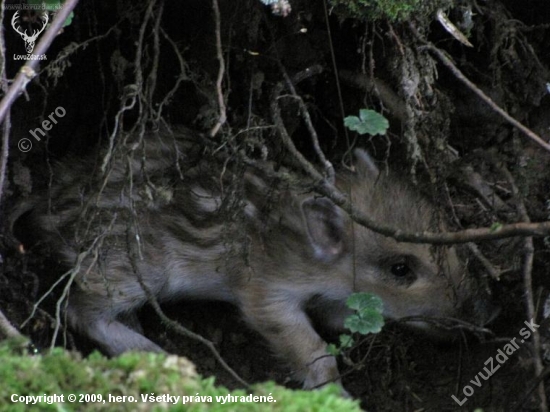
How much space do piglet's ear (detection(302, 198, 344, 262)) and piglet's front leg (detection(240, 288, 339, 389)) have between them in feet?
0.92

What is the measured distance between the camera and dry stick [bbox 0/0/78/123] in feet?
8.16

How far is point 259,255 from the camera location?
4332mm

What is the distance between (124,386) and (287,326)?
7.96ft

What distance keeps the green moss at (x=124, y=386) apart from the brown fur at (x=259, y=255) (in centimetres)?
210

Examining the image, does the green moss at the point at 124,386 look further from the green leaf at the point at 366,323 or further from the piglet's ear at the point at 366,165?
the piglet's ear at the point at 366,165

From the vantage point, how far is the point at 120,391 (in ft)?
6.08

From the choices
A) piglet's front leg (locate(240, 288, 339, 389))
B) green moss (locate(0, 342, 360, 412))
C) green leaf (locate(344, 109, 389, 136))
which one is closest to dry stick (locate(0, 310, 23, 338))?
green moss (locate(0, 342, 360, 412))

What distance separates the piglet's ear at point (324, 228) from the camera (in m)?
4.18

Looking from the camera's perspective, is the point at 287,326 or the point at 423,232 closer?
the point at 423,232

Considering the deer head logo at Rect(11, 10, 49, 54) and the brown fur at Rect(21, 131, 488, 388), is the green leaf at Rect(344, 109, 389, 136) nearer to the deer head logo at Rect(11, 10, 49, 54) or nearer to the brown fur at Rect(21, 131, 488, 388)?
the brown fur at Rect(21, 131, 488, 388)

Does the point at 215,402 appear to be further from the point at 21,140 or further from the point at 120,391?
the point at 21,140

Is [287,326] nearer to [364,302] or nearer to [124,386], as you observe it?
[364,302]

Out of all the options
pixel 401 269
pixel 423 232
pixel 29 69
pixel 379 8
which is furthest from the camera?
pixel 401 269

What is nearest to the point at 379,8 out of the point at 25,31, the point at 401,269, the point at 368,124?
the point at 368,124
